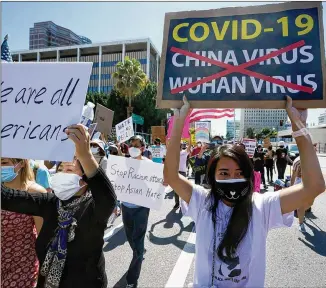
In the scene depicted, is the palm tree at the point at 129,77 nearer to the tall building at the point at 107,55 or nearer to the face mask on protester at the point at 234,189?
the face mask on protester at the point at 234,189

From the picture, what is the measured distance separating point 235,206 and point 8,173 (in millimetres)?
1596

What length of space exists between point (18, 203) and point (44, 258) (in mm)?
386

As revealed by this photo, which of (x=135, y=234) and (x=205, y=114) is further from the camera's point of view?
(x=205, y=114)

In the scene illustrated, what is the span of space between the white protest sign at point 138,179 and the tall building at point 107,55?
2554 inches

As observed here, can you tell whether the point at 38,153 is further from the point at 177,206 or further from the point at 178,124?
the point at 177,206

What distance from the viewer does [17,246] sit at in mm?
1966

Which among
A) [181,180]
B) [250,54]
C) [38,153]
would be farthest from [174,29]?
[38,153]

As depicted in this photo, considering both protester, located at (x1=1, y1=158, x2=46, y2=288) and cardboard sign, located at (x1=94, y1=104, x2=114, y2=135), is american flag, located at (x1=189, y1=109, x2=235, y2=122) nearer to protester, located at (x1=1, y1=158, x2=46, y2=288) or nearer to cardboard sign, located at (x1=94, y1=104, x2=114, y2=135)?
cardboard sign, located at (x1=94, y1=104, x2=114, y2=135)

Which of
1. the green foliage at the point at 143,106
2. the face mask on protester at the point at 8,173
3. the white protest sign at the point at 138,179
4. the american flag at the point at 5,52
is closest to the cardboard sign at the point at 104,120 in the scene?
the white protest sign at the point at 138,179

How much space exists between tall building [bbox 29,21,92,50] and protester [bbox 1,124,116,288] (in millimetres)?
123024

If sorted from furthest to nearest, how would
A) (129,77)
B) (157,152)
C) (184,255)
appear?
1. (129,77)
2. (157,152)
3. (184,255)

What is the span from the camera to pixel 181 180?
191cm

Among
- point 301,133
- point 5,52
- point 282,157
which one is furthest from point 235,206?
point 282,157

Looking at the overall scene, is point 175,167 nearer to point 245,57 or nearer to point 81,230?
point 81,230
